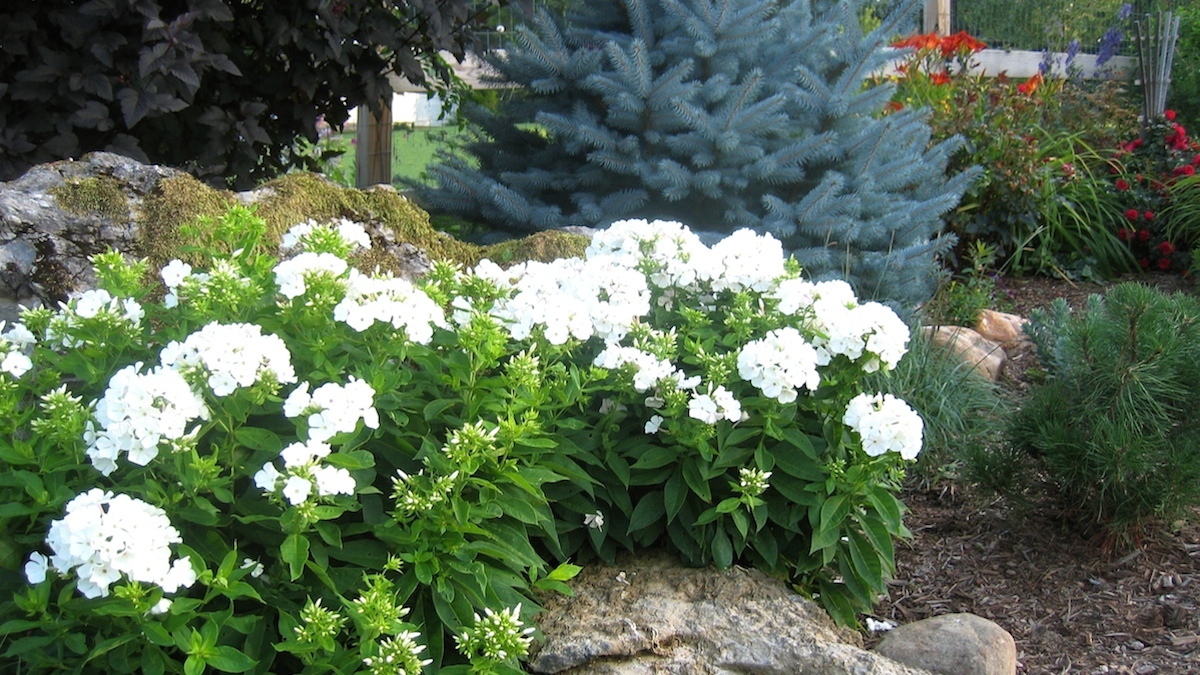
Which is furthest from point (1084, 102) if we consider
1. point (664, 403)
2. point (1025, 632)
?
point (664, 403)

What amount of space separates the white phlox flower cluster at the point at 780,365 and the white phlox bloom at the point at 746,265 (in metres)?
0.42

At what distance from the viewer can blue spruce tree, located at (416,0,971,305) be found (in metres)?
4.82

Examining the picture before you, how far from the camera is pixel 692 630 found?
105 inches

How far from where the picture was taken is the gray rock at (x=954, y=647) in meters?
2.72

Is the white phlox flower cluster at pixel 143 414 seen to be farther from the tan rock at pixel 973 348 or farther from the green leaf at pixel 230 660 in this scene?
the tan rock at pixel 973 348

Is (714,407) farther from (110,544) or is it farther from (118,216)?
(118,216)

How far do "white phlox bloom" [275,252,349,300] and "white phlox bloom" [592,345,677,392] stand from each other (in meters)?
0.68

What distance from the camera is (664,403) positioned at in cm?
274

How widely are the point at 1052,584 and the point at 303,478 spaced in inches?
99.2


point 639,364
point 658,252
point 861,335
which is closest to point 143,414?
point 639,364

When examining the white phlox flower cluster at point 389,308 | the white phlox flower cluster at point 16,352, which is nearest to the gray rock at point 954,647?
the white phlox flower cluster at point 389,308

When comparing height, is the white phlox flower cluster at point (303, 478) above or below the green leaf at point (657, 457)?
above

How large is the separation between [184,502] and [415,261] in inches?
66.2


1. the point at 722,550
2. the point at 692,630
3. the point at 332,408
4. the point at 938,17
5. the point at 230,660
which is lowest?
the point at 692,630
